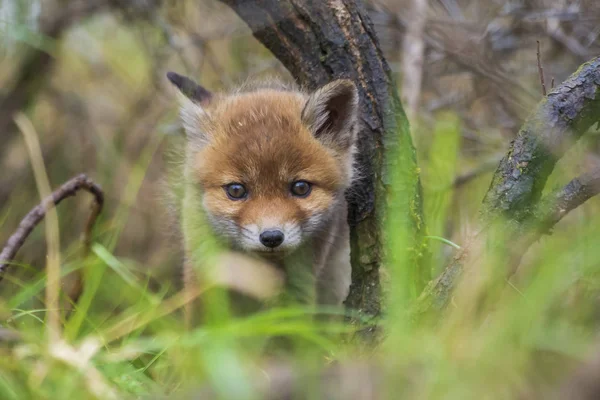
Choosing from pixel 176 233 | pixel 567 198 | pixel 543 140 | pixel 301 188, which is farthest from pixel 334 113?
pixel 176 233

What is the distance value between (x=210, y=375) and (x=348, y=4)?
6.23 ft

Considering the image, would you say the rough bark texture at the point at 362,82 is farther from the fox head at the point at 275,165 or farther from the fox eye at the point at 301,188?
the fox eye at the point at 301,188

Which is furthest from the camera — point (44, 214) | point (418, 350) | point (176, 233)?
point (176, 233)

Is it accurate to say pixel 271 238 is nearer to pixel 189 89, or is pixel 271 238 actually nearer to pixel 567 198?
pixel 189 89

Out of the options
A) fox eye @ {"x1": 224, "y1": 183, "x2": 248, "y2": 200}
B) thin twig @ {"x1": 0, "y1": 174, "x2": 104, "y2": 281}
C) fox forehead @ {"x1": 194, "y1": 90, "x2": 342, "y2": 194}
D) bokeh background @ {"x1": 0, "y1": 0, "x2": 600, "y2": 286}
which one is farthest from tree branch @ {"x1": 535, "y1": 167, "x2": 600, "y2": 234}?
thin twig @ {"x1": 0, "y1": 174, "x2": 104, "y2": 281}

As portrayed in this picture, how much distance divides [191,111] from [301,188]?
792 millimetres

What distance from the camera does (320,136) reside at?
133 inches

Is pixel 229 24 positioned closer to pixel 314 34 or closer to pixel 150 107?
pixel 150 107

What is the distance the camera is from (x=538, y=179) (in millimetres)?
2387

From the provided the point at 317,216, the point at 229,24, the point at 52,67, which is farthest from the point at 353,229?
the point at 52,67

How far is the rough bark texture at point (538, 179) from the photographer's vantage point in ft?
7.54

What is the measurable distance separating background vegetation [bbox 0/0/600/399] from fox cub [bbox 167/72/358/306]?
0.48 metres

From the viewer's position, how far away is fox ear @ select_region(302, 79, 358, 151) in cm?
296

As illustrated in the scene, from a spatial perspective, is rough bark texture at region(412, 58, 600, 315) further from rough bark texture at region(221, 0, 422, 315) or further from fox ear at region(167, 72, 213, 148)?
fox ear at region(167, 72, 213, 148)
